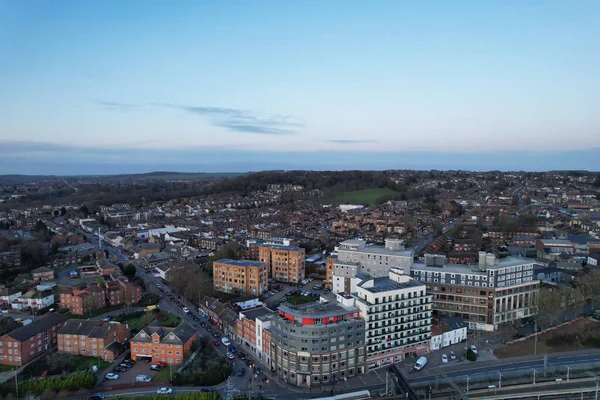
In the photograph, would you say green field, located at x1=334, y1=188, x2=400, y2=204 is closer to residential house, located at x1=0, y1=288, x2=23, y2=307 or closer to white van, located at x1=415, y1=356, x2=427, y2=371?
residential house, located at x1=0, y1=288, x2=23, y2=307

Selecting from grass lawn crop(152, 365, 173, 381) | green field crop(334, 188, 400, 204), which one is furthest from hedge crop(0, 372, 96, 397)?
green field crop(334, 188, 400, 204)

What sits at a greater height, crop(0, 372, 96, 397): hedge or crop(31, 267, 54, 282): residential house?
crop(31, 267, 54, 282): residential house

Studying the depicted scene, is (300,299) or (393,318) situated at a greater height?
(393,318)

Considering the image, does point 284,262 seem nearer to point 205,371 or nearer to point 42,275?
point 205,371

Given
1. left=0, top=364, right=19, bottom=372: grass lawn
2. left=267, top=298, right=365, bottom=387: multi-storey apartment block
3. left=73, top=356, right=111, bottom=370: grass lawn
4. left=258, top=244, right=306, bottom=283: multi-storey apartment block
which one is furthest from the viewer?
left=258, top=244, right=306, bottom=283: multi-storey apartment block

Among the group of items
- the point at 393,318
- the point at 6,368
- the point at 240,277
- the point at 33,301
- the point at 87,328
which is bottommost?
the point at 6,368

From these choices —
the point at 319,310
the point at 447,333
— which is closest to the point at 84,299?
the point at 319,310
